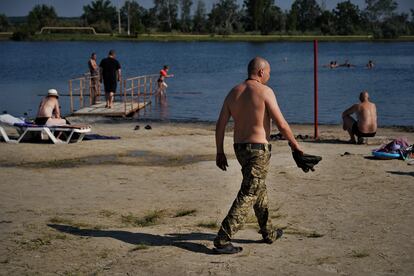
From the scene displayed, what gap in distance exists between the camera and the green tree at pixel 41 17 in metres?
132

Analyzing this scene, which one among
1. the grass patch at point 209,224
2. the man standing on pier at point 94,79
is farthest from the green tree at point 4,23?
the grass patch at point 209,224

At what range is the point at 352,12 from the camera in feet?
469

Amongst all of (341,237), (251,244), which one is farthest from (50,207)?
(341,237)

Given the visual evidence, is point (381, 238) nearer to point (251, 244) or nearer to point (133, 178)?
point (251, 244)

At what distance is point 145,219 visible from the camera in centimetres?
841

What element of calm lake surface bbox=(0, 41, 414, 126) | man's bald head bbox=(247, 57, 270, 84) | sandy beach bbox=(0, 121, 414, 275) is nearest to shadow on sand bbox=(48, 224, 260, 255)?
sandy beach bbox=(0, 121, 414, 275)

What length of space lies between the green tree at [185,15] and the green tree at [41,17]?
24079 mm

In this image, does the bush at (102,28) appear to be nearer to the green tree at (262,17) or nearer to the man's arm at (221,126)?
the green tree at (262,17)

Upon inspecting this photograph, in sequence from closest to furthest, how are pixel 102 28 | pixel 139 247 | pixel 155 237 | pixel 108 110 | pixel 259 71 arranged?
pixel 259 71, pixel 139 247, pixel 155 237, pixel 108 110, pixel 102 28

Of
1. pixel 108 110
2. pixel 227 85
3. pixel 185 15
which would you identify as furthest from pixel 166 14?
pixel 108 110

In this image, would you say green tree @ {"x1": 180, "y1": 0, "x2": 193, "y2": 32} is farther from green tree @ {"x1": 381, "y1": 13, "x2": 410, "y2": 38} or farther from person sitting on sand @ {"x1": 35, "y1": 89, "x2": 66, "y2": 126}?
person sitting on sand @ {"x1": 35, "y1": 89, "x2": 66, "y2": 126}

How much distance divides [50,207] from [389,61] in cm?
5578

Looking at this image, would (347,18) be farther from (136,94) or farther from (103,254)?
(103,254)

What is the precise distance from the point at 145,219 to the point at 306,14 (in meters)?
147
